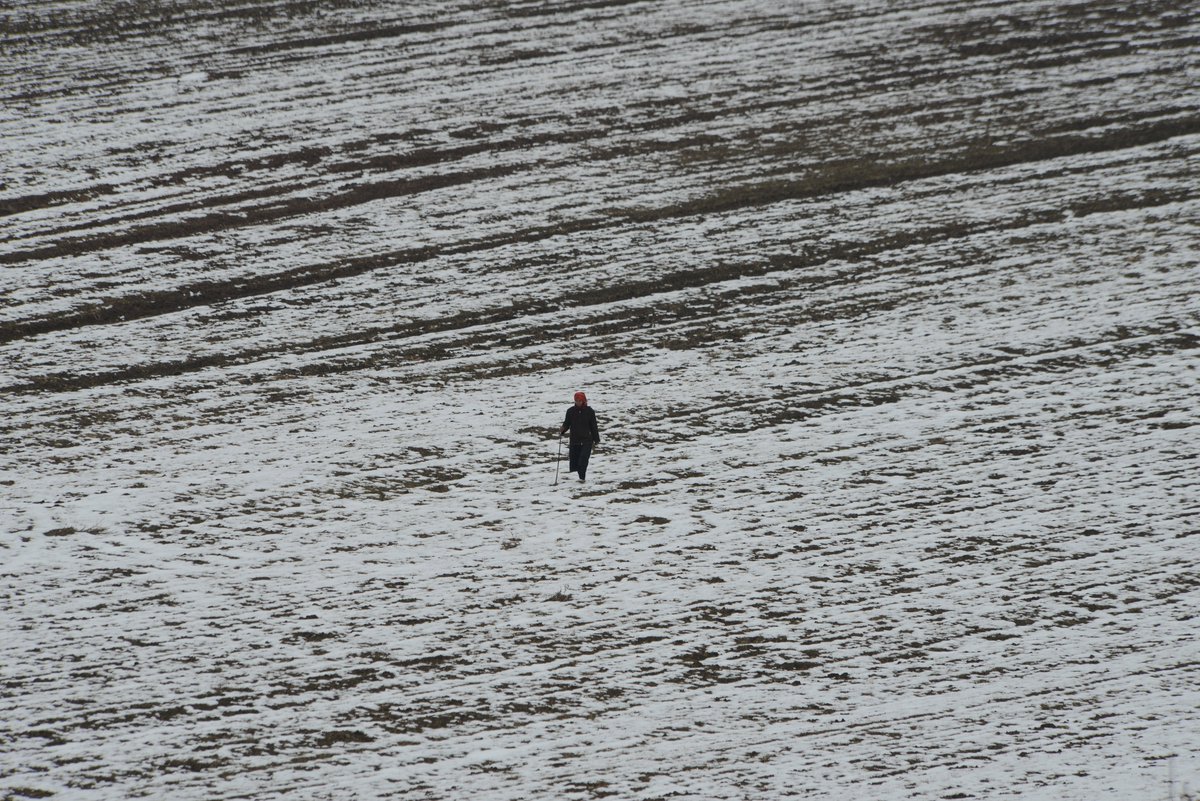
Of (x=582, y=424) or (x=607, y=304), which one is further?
(x=607, y=304)

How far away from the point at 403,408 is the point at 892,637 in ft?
27.0

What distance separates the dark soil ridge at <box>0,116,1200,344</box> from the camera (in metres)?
18.6

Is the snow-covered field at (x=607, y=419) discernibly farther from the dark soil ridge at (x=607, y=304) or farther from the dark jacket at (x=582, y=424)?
the dark jacket at (x=582, y=424)

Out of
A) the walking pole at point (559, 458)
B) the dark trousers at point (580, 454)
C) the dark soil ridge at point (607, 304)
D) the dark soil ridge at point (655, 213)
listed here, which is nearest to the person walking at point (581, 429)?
the dark trousers at point (580, 454)

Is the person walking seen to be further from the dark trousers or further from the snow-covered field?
the snow-covered field

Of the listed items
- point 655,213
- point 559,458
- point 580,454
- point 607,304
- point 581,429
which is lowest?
point 559,458

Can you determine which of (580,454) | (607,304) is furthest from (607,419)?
(607,304)

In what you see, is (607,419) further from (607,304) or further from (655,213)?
(655,213)

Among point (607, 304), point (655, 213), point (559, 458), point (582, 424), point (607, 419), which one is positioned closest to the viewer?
point (582, 424)

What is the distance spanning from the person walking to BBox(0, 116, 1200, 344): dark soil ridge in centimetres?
817

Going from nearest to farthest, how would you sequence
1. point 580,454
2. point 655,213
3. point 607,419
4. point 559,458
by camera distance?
point 580,454
point 559,458
point 607,419
point 655,213

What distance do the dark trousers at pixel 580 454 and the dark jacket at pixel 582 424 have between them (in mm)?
70

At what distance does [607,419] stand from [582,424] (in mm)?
2106

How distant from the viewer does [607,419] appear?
15445 mm
